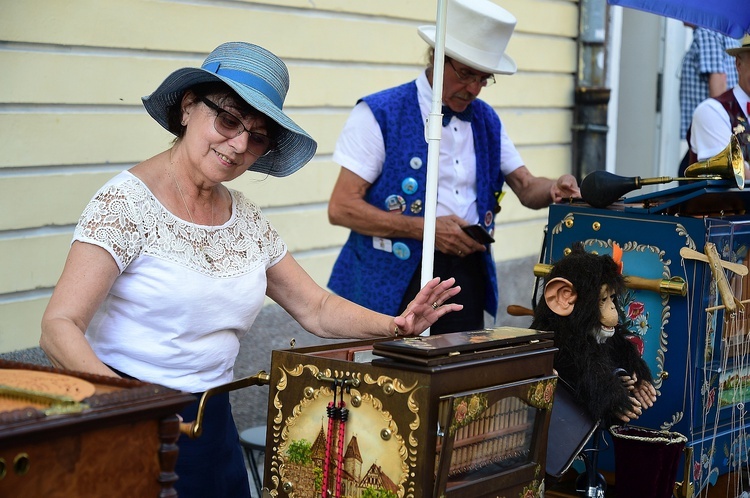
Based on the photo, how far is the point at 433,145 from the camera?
2809mm

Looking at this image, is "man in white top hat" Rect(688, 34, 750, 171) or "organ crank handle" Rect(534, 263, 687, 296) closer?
"organ crank handle" Rect(534, 263, 687, 296)

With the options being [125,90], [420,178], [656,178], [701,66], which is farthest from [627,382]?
[701,66]

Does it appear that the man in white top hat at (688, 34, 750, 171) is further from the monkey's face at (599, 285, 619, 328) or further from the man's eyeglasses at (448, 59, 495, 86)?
the monkey's face at (599, 285, 619, 328)


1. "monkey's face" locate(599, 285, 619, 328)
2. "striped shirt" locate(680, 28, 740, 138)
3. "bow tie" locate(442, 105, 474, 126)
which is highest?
"striped shirt" locate(680, 28, 740, 138)

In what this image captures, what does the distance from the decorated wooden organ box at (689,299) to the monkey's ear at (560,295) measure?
0.99 ft

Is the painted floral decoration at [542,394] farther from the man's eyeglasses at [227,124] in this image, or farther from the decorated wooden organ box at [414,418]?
the man's eyeglasses at [227,124]

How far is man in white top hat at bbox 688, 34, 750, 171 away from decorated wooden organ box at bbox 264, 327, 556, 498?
2255 millimetres

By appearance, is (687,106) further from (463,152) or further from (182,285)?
(182,285)

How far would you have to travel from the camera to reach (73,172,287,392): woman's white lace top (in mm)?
2164

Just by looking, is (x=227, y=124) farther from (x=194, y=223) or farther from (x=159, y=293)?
(x=159, y=293)

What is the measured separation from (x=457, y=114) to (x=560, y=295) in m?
1.19

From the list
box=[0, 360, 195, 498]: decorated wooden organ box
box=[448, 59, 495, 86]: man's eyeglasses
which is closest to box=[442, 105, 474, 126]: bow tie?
box=[448, 59, 495, 86]: man's eyeglasses

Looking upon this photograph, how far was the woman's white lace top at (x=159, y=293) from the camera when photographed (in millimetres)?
2164

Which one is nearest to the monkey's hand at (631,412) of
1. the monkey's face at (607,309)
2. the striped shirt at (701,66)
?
the monkey's face at (607,309)
